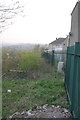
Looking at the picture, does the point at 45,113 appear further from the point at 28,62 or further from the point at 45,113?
the point at 28,62

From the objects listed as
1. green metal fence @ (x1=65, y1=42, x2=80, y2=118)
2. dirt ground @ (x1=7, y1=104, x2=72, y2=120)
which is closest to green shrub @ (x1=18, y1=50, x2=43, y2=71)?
dirt ground @ (x1=7, y1=104, x2=72, y2=120)

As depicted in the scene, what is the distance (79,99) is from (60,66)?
679 cm

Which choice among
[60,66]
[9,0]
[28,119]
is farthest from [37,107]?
[60,66]

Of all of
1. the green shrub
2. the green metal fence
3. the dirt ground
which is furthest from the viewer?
the green shrub

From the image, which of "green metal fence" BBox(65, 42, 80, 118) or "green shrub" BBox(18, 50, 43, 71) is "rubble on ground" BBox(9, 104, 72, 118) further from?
"green shrub" BBox(18, 50, 43, 71)

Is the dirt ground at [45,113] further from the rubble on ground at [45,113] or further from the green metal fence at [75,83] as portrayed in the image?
the green metal fence at [75,83]

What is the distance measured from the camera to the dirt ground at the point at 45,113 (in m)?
3.03

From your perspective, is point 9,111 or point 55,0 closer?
point 9,111

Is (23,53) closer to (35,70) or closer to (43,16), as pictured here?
(35,70)

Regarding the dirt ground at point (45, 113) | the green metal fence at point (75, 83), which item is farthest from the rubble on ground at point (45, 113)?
the green metal fence at point (75, 83)

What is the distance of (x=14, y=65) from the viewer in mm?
9375

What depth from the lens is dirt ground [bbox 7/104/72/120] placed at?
303cm

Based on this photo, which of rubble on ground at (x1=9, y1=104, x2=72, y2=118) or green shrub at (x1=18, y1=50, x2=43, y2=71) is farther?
green shrub at (x1=18, y1=50, x2=43, y2=71)

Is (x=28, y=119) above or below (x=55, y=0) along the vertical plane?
below
